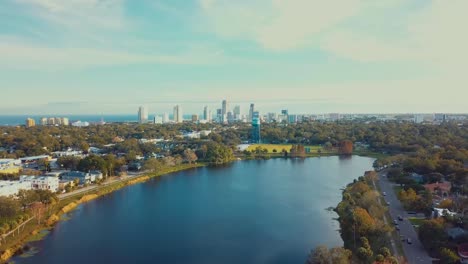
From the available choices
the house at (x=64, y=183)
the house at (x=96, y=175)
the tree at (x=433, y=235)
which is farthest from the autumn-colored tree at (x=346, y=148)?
the house at (x=64, y=183)

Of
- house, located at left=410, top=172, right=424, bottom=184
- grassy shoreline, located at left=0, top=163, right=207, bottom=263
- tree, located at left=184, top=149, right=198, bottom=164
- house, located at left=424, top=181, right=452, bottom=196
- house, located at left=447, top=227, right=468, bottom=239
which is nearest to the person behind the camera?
house, located at left=447, top=227, right=468, bottom=239

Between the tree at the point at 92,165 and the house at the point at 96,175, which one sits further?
the tree at the point at 92,165

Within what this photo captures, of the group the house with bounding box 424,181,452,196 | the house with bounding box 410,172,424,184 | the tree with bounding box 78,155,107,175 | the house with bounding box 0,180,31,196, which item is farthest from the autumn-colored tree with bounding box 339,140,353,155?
the house with bounding box 0,180,31,196

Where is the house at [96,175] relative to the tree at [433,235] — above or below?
below

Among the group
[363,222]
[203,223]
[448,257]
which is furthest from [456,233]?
[203,223]

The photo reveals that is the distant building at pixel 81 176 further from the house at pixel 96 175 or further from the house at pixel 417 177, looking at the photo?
the house at pixel 417 177

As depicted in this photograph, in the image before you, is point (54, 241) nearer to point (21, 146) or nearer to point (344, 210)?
point (344, 210)

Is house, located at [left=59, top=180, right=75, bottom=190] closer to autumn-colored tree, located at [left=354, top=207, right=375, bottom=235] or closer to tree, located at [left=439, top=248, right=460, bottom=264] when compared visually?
autumn-colored tree, located at [left=354, top=207, right=375, bottom=235]
